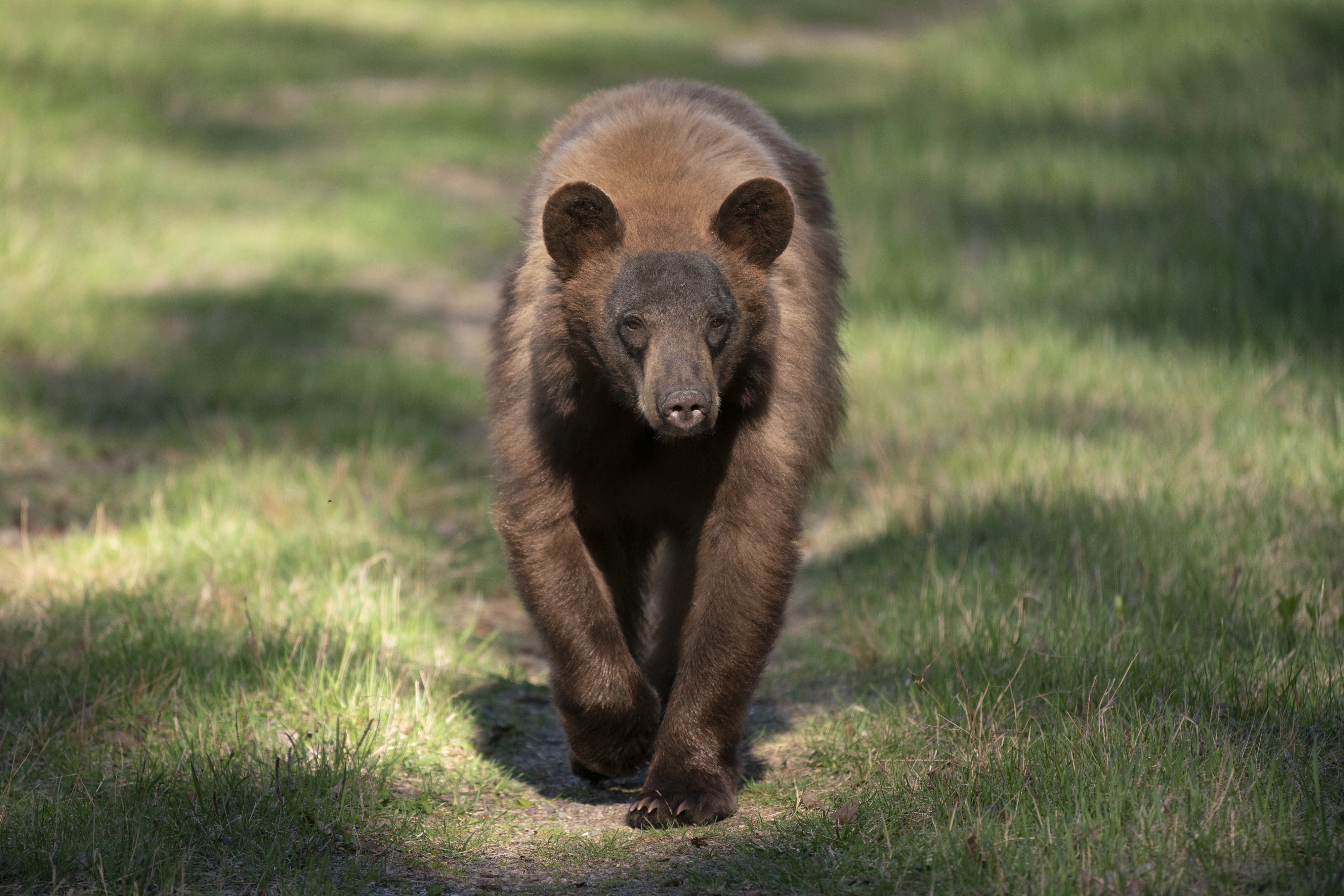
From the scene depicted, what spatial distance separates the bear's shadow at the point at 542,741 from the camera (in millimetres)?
4840

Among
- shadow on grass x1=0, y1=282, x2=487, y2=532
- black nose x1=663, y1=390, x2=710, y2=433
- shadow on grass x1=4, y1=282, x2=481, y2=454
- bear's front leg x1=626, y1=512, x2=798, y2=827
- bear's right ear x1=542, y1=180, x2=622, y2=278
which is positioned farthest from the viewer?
shadow on grass x1=4, y1=282, x2=481, y2=454

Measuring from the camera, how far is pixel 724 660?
14.6ft

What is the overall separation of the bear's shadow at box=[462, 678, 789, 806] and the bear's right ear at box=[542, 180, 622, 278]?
1.71 m

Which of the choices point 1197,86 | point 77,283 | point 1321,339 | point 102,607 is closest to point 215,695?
point 102,607

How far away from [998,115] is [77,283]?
7509mm

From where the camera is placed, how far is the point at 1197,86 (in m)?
Answer: 11.0

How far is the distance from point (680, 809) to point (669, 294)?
158cm

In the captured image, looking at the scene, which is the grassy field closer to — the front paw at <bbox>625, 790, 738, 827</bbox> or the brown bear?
the front paw at <bbox>625, 790, 738, 827</bbox>

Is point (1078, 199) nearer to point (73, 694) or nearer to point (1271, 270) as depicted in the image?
point (1271, 270)

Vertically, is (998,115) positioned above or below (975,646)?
above

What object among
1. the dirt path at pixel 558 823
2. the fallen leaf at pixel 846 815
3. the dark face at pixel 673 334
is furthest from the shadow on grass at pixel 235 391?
the fallen leaf at pixel 846 815

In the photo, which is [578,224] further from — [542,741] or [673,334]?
[542,741]

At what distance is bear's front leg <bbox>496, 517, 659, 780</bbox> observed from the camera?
454 centimetres

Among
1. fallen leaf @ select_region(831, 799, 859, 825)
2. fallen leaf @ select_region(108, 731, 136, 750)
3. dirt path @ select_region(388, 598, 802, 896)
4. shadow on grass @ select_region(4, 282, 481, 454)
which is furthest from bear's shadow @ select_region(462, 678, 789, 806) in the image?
shadow on grass @ select_region(4, 282, 481, 454)
